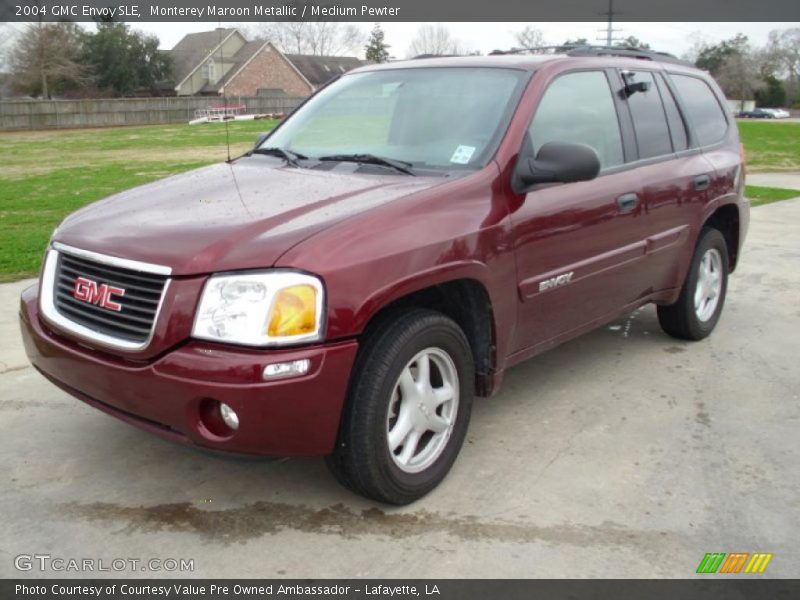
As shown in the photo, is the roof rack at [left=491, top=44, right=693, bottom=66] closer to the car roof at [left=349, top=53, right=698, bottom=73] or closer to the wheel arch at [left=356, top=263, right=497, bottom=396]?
the car roof at [left=349, top=53, right=698, bottom=73]

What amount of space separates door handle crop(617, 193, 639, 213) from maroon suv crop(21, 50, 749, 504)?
0.04 ft

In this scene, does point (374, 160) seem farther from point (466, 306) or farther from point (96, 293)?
point (96, 293)

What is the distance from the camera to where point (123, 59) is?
52.4m

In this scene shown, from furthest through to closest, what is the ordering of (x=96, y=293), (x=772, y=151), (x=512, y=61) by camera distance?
(x=772, y=151)
(x=512, y=61)
(x=96, y=293)

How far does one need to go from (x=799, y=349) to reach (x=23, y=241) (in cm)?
715

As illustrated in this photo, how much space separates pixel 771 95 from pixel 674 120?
87637 millimetres

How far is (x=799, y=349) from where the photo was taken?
5371 millimetres

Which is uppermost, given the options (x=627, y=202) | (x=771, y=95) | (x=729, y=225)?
(x=771, y=95)

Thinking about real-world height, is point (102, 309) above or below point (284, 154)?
below

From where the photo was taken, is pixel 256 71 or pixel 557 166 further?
pixel 256 71

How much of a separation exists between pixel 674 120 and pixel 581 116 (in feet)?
3.65

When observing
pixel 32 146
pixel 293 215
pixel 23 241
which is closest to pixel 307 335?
pixel 293 215

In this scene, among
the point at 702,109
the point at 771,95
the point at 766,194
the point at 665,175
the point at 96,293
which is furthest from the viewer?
the point at 771,95

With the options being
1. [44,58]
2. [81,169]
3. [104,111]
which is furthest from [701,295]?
[44,58]
